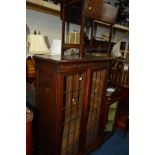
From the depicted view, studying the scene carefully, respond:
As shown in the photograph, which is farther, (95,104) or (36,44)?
(95,104)

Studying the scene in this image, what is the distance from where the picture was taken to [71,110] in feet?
5.76

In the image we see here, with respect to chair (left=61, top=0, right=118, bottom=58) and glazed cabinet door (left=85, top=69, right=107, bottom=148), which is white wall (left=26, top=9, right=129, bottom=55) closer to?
chair (left=61, top=0, right=118, bottom=58)

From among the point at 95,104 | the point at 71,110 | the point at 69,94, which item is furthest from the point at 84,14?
the point at 95,104

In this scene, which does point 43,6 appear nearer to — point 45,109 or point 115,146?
point 45,109

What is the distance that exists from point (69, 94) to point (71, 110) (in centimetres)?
21

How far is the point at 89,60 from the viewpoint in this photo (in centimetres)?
173

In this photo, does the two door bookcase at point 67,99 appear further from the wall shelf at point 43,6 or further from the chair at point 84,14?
the wall shelf at point 43,6

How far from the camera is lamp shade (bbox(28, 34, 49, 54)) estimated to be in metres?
1.83

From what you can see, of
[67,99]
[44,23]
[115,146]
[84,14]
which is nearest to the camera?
[84,14]

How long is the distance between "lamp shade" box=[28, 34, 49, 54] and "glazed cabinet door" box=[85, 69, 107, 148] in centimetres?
70

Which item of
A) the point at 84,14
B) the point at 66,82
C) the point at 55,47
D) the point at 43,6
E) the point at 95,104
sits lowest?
the point at 95,104

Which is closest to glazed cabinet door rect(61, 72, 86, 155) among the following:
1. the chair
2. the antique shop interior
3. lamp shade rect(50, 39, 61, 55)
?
the antique shop interior
